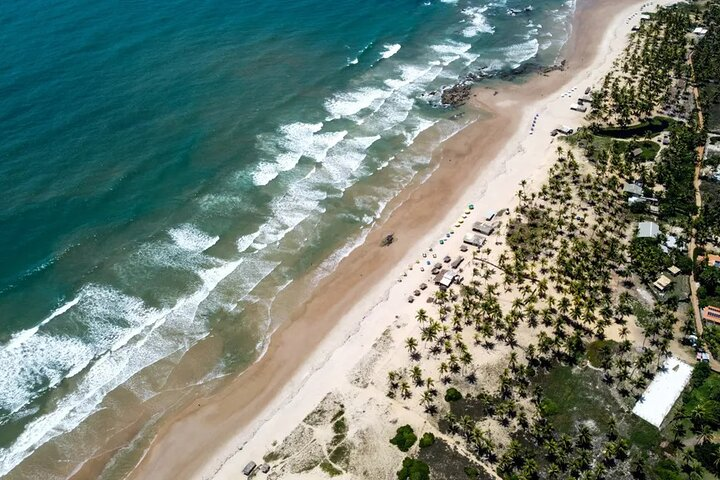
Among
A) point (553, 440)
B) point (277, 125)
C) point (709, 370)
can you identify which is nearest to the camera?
point (553, 440)

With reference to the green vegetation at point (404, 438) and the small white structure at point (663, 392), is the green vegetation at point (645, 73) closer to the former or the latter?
the small white structure at point (663, 392)

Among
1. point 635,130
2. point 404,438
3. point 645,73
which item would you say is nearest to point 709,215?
point 635,130

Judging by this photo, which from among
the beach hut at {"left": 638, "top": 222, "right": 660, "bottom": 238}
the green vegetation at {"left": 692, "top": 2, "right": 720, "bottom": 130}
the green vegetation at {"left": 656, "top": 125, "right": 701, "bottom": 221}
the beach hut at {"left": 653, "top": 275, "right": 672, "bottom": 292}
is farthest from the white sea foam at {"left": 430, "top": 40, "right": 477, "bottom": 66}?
the beach hut at {"left": 653, "top": 275, "right": 672, "bottom": 292}

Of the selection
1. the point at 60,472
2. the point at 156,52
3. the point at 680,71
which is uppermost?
the point at 156,52

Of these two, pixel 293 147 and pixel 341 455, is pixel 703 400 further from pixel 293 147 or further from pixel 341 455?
pixel 293 147

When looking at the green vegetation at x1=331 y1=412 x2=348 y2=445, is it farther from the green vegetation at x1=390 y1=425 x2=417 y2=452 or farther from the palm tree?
the palm tree

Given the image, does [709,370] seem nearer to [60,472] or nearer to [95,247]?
[60,472]

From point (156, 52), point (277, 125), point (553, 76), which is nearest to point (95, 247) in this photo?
point (277, 125)
